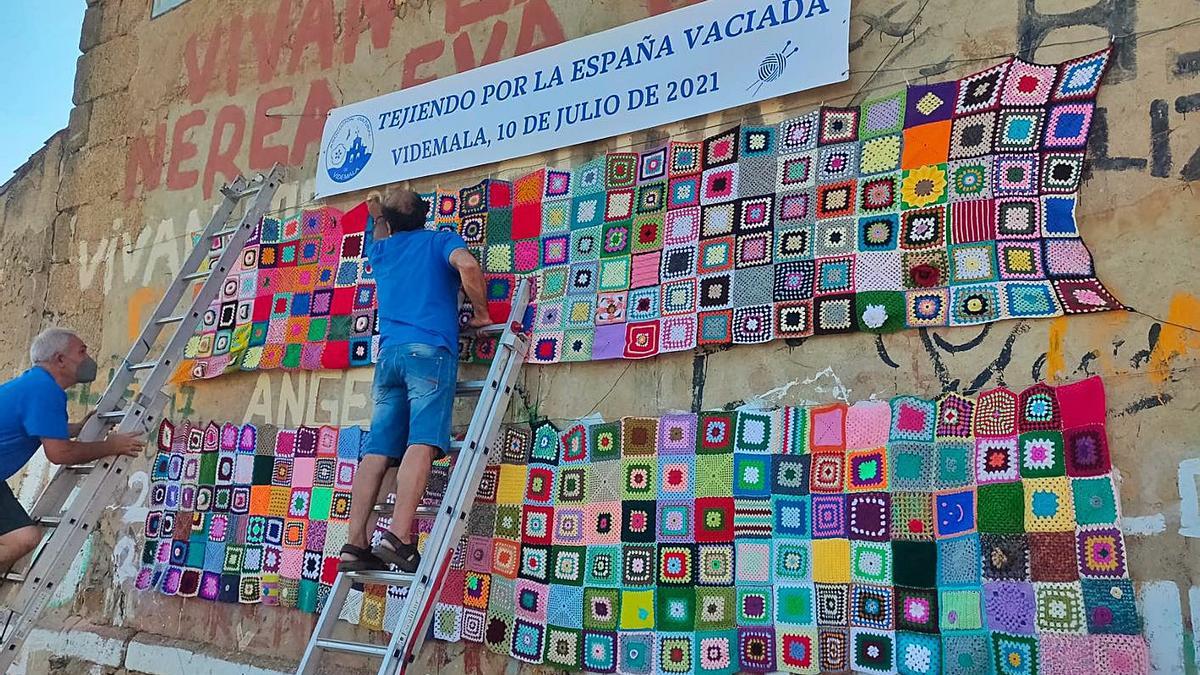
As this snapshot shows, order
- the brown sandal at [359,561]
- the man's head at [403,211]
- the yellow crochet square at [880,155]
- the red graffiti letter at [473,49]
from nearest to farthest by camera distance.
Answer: the yellow crochet square at [880,155], the brown sandal at [359,561], the man's head at [403,211], the red graffiti letter at [473,49]

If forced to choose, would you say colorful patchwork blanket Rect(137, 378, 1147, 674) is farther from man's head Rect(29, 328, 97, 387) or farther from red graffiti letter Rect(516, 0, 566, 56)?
red graffiti letter Rect(516, 0, 566, 56)

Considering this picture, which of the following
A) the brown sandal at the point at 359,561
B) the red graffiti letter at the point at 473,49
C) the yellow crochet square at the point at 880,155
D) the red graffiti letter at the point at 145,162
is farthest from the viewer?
the red graffiti letter at the point at 145,162

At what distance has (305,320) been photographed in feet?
16.6

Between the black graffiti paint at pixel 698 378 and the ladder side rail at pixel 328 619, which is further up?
the black graffiti paint at pixel 698 378

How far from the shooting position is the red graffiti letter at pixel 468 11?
16.2ft

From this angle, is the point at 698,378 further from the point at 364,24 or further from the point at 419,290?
the point at 364,24

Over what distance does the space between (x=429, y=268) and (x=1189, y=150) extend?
2593 millimetres

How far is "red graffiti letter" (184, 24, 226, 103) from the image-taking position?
6168 mm

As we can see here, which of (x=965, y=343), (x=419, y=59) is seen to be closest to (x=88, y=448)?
(x=419, y=59)

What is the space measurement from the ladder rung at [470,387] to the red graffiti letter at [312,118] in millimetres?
1876

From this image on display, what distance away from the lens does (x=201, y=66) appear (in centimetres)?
623

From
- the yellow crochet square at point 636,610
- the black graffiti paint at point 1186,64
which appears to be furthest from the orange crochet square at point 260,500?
the black graffiti paint at point 1186,64

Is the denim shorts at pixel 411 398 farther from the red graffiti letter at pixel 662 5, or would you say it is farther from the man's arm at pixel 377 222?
the red graffiti letter at pixel 662 5

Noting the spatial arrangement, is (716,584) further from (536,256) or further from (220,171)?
(220,171)
